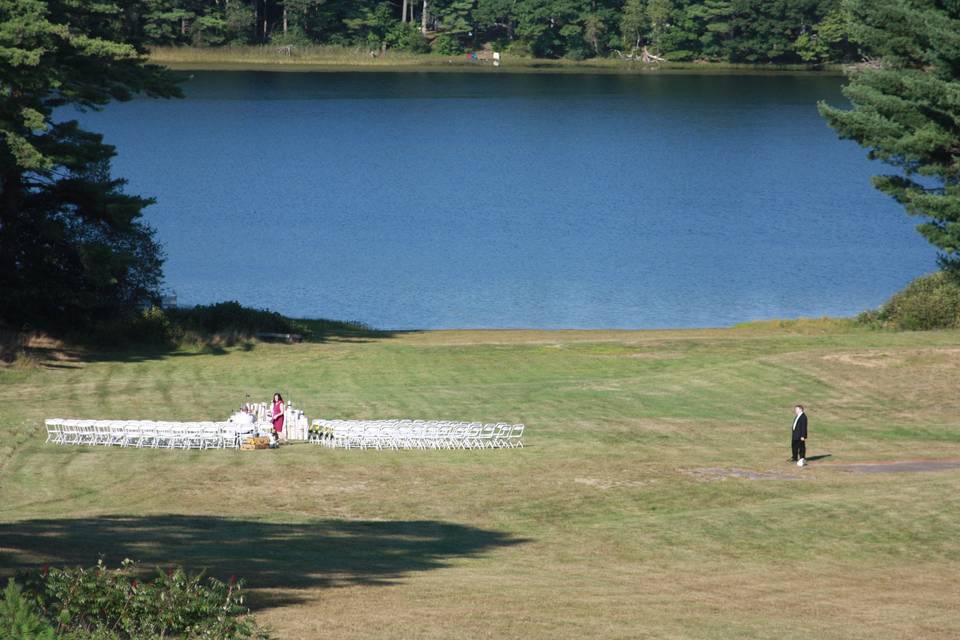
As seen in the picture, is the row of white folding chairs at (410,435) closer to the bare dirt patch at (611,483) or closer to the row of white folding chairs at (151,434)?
the row of white folding chairs at (151,434)

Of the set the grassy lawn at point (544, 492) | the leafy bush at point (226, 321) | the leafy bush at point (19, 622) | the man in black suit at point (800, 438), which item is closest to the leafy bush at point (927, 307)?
the grassy lawn at point (544, 492)

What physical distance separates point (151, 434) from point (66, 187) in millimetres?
19461

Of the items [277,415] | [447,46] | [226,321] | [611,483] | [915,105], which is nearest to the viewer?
[611,483]

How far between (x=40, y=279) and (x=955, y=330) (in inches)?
1279

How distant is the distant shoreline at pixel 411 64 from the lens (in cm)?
16350

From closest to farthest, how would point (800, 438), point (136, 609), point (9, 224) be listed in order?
1. point (136, 609)
2. point (800, 438)
3. point (9, 224)

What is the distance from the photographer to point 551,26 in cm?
17150

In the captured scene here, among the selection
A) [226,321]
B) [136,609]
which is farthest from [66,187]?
[136,609]

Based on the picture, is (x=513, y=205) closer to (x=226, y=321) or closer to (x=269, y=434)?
(x=226, y=321)

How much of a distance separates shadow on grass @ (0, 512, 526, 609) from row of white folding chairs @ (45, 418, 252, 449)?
299 inches

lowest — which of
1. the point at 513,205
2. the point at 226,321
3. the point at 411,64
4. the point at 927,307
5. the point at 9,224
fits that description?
the point at 226,321

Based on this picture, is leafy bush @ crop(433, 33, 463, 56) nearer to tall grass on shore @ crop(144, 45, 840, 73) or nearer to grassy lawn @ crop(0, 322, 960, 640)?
tall grass on shore @ crop(144, 45, 840, 73)

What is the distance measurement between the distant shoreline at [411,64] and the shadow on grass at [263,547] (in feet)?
469

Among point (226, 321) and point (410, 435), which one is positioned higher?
point (410, 435)
